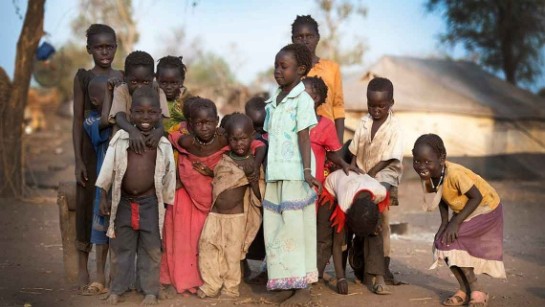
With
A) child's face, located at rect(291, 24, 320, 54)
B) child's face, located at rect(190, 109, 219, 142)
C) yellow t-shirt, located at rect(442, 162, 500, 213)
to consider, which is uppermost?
child's face, located at rect(291, 24, 320, 54)

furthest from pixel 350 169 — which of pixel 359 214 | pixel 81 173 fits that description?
pixel 81 173

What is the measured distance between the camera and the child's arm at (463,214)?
4656mm

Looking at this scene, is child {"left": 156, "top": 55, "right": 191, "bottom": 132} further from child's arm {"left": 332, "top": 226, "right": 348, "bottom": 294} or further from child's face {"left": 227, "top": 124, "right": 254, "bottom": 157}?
child's arm {"left": 332, "top": 226, "right": 348, "bottom": 294}

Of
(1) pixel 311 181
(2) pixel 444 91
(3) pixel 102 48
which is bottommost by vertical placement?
(1) pixel 311 181

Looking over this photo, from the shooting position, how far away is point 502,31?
65.9 ft

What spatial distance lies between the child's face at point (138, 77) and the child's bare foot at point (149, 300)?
54.1 inches

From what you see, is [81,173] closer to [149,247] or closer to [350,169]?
[149,247]

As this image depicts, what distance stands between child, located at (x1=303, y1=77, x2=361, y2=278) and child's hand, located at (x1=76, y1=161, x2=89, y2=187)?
166 centimetres

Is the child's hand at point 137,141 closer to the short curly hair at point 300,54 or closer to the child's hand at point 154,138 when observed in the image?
the child's hand at point 154,138

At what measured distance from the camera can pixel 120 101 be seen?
15.9 ft

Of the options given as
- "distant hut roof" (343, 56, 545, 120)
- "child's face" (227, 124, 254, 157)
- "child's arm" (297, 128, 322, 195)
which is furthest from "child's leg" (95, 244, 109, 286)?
"distant hut roof" (343, 56, 545, 120)

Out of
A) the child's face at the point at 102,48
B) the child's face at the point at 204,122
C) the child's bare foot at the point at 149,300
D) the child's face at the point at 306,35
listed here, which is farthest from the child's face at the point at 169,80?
the child's bare foot at the point at 149,300

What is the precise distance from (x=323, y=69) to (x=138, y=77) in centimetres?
161

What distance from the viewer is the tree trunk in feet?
35.4
